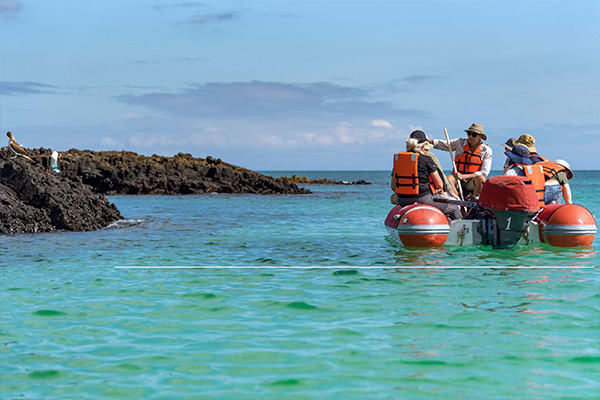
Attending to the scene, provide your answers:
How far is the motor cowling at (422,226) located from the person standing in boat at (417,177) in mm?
427

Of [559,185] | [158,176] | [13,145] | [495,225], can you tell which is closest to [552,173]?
[559,185]

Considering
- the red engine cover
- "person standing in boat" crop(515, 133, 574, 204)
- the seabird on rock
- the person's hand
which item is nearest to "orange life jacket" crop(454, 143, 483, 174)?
the person's hand

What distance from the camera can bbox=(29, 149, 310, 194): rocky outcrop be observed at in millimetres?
45688

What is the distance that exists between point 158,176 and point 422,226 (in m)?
37.4

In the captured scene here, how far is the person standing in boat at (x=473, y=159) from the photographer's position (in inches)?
500

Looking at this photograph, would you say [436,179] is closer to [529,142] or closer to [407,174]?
[407,174]

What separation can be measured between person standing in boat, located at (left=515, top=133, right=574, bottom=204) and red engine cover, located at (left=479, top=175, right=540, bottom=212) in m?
1.05

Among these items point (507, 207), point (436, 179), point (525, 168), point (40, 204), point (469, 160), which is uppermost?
point (469, 160)

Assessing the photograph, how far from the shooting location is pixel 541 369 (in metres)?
5.23

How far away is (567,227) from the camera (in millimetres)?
11961

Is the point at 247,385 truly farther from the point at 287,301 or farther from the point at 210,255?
the point at 210,255

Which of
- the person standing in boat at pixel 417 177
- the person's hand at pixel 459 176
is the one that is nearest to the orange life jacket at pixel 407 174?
the person standing in boat at pixel 417 177

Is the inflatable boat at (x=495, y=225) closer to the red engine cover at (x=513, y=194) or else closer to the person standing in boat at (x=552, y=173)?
the red engine cover at (x=513, y=194)

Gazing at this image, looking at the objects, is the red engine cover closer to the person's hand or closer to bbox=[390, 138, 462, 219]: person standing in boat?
bbox=[390, 138, 462, 219]: person standing in boat
